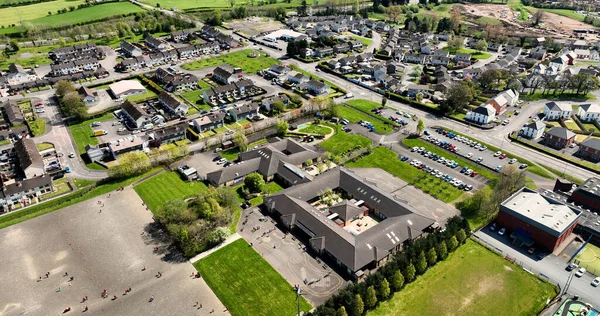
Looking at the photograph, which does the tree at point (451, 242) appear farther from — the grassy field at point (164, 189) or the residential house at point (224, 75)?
the residential house at point (224, 75)

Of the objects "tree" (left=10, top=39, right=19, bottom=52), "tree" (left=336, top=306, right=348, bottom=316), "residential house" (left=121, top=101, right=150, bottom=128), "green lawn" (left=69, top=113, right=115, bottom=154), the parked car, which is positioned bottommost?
the parked car

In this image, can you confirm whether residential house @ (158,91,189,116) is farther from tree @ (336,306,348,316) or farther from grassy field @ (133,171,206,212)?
tree @ (336,306,348,316)

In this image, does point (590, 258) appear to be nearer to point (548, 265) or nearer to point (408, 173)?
point (548, 265)

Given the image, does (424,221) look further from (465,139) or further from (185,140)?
(185,140)

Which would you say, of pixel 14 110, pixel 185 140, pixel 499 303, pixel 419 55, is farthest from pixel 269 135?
pixel 419 55

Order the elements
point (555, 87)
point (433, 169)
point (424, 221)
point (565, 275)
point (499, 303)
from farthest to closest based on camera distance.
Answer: point (555, 87) → point (433, 169) → point (424, 221) → point (565, 275) → point (499, 303)

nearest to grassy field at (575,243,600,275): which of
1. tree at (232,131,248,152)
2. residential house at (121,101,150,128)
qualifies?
tree at (232,131,248,152)

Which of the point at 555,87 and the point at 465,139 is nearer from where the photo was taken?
the point at 465,139
